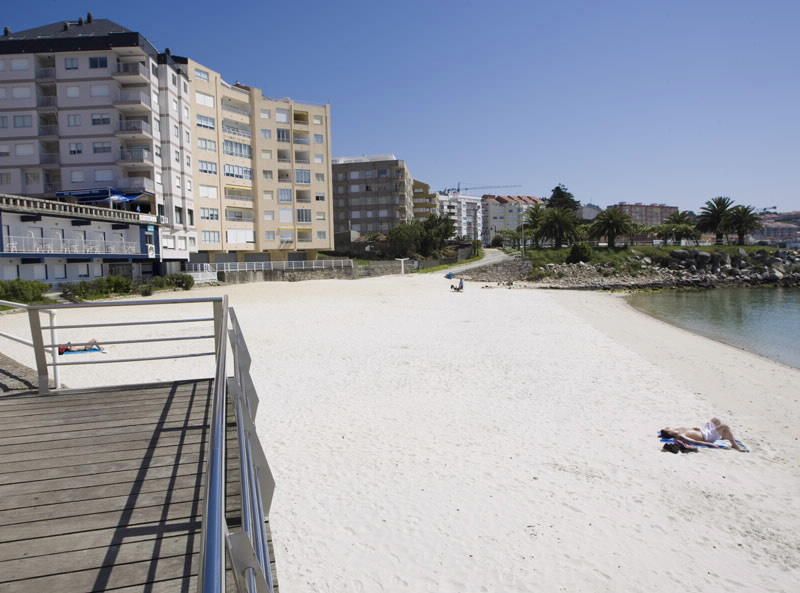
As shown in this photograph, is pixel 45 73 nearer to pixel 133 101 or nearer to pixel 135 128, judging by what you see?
pixel 133 101

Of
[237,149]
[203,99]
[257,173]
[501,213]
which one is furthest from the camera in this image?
[501,213]

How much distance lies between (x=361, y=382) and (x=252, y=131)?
58.1 meters

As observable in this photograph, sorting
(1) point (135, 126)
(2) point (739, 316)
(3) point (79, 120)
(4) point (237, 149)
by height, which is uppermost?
(3) point (79, 120)

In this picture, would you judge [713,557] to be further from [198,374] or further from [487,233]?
[487,233]

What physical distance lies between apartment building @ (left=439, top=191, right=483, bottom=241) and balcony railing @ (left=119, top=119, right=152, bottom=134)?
371ft

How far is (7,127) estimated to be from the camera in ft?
168

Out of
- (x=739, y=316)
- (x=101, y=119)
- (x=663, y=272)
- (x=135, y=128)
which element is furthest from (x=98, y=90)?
(x=663, y=272)

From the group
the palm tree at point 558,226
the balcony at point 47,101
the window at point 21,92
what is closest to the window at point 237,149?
the balcony at point 47,101

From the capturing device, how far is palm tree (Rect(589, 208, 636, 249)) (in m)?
82.9

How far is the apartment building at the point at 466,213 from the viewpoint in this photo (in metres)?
164

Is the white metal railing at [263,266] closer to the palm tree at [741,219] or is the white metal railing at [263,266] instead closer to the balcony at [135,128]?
the balcony at [135,128]

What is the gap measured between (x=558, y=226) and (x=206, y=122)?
51.3 metres

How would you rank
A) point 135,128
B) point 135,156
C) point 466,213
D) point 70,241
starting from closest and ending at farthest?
point 70,241, point 135,156, point 135,128, point 466,213

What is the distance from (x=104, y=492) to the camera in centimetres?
413
